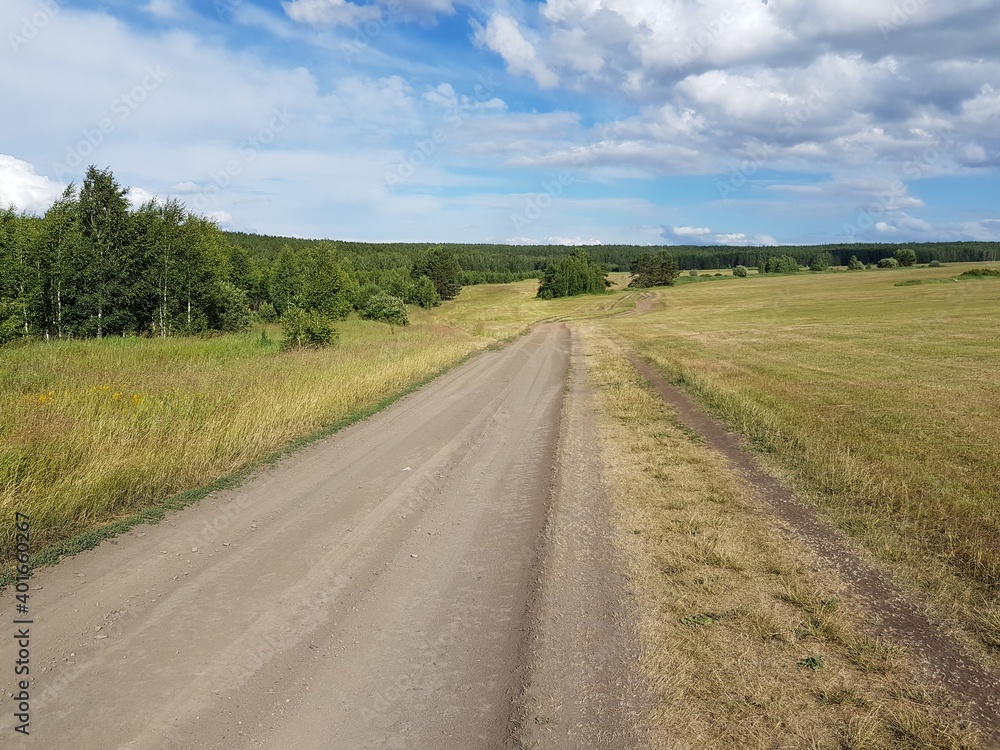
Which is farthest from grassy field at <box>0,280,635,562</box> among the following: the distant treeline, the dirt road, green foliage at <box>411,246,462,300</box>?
the distant treeline

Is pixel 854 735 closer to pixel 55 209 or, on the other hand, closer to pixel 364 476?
pixel 364 476

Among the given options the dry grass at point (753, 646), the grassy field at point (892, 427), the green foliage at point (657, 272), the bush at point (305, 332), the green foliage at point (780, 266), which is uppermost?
the green foliage at point (780, 266)

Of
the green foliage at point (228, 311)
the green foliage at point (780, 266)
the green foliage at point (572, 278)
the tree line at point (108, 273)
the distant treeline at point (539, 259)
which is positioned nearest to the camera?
the tree line at point (108, 273)

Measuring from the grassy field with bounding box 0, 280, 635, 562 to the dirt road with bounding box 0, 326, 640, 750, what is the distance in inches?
32.6

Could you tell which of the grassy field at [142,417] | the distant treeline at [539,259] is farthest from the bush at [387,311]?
the distant treeline at [539,259]

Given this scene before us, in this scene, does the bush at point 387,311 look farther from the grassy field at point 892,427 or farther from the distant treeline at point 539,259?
the distant treeline at point 539,259

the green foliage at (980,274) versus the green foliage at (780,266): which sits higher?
the green foliage at (780,266)

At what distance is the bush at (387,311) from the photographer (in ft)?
177

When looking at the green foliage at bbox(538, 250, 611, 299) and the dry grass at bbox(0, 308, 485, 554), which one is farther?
the green foliage at bbox(538, 250, 611, 299)

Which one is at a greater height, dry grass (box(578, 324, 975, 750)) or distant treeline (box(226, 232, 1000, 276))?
distant treeline (box(226, 232, 1000, 276))

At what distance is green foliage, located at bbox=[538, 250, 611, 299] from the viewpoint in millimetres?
104519

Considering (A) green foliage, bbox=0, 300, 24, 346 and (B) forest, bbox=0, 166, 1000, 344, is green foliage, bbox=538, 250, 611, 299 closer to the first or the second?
(B) forest, bbox=0, 166, 1000, 344

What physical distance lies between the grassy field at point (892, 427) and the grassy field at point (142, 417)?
870cm

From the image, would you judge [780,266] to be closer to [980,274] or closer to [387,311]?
[980,274]
